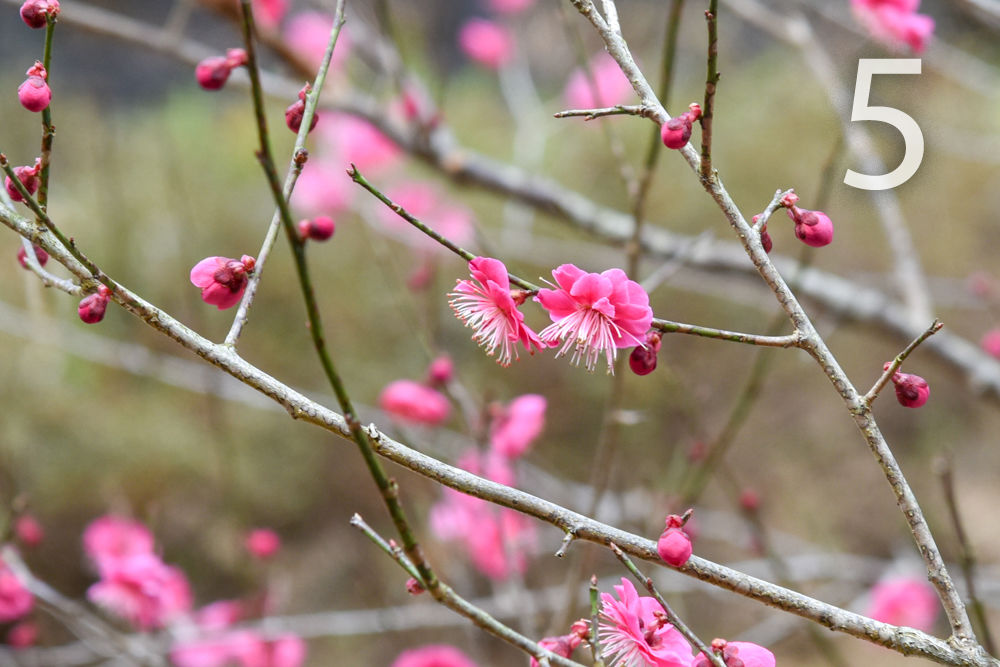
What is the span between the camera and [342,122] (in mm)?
2059

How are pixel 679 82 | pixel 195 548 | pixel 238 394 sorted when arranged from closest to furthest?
1. pixel 238 394
2. pixel 195 548
3. pixel 679 82

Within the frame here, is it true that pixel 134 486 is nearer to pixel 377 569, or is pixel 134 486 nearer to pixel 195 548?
pixel 195 548

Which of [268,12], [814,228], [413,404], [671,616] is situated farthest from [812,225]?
[268,12]

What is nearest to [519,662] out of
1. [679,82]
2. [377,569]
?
[377,569]

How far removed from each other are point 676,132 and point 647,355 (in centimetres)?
12

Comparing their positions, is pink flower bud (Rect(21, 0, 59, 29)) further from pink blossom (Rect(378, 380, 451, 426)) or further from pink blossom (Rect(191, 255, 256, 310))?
pink blossom (Rect(378, 380, 451, 426))

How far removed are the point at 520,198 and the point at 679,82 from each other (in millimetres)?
1770

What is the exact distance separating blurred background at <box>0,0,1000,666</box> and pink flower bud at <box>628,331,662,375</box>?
73 centimetres

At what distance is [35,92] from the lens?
46 cm

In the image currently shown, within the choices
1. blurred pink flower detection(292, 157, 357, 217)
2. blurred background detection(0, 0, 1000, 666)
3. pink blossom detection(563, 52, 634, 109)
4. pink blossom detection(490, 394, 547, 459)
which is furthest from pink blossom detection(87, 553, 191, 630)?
pink blossom detection(563, 52, 634, 109)

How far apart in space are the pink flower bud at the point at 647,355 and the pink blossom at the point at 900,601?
1.12m

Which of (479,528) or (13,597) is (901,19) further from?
(13,597)

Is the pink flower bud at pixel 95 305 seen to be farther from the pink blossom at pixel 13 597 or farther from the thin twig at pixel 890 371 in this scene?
the pink blossom at pixel 13 597

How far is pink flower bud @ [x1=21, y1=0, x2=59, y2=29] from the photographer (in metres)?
0.48
